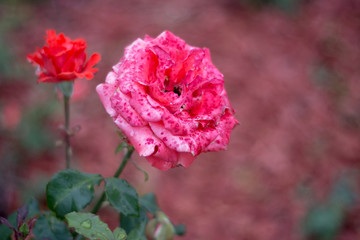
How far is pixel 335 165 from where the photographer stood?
241 centimetres

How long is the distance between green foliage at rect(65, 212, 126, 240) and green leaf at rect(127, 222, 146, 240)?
6cm

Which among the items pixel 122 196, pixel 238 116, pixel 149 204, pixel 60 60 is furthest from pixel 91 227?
pixel 238 116

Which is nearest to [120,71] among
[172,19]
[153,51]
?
[153,51]

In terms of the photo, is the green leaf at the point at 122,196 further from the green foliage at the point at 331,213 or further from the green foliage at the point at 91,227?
the green foliage at the point at 331,213

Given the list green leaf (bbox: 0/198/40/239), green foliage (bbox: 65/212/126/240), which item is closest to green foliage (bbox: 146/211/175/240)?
green foliage (bbox: 65/212/126/240)

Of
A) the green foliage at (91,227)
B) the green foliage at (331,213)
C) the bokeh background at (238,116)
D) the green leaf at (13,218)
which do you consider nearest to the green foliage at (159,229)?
the green foliage at (91,227)

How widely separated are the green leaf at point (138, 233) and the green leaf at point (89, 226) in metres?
0.07

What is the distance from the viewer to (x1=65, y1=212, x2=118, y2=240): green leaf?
0.65 m

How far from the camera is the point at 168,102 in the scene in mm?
725

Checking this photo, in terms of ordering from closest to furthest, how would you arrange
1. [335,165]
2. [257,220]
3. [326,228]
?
[326,228]
[257,220]
[335,165]

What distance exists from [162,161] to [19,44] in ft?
8.53

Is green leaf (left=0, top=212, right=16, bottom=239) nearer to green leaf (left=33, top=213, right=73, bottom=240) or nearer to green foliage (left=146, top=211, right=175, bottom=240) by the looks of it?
green leaf (left=33, top=213, right=73, bottom=240)

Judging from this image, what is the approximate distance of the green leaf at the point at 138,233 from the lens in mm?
741

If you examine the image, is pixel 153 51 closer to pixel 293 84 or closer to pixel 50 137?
pixel 50 137
